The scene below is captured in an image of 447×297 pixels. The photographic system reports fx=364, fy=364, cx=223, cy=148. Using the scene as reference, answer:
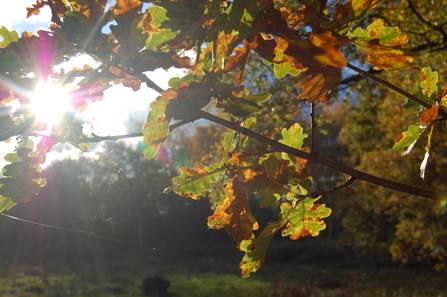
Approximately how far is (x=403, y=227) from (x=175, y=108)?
29.3 ft

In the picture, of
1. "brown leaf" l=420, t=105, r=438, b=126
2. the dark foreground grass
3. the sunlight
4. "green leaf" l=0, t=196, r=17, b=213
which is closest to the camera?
the sunlight

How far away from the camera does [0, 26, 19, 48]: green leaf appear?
61 centimetres

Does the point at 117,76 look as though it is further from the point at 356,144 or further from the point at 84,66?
the point at 356,144

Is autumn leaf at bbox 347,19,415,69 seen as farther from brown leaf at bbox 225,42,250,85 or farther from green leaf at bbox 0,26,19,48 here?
green leaf at bbox 0,26,19,48

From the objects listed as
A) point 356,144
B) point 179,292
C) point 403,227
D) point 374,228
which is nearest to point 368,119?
point 356,144

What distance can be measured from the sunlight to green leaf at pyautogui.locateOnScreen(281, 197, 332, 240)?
0.55 metres

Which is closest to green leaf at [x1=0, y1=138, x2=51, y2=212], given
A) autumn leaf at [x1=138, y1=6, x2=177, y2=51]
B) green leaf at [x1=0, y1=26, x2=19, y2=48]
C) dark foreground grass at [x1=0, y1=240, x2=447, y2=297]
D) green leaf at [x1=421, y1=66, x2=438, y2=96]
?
green leaf at [x1=0, y1=26, x2=19, y2=48]

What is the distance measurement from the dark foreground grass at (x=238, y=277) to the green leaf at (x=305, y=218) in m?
8.24

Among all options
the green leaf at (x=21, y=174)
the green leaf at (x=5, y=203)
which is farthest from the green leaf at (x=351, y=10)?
the green leaf at (x=5, y=203)

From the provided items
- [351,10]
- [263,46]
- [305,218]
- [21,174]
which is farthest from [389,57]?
[21,174]

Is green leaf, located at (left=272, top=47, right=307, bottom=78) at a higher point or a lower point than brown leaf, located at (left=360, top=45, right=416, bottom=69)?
higher

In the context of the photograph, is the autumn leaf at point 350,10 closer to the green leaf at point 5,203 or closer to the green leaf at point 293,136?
the green leaf at point 293,136

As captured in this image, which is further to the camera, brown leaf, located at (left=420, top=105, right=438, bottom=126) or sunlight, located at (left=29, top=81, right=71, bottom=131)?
brown leaf, located at (left=420, top=105, right=438, bottom=126)

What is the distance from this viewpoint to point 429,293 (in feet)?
33.1
